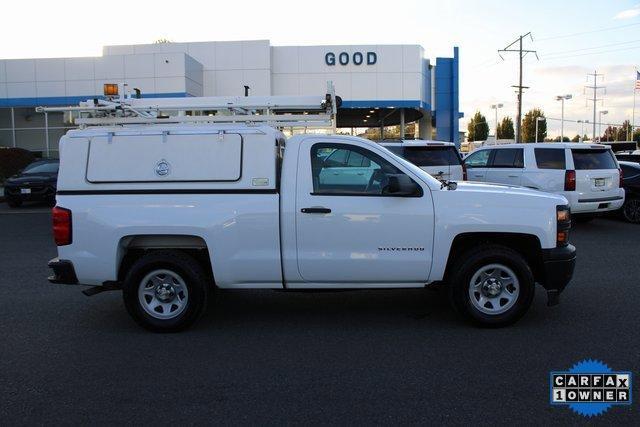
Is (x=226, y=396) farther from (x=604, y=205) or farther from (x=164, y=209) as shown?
(x=604, y=205)

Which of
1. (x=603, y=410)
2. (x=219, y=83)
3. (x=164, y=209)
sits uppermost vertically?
A: (x=219, y=83)

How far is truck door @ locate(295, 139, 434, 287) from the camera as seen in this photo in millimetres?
5367

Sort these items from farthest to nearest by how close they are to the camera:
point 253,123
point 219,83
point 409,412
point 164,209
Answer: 1. point 219,83
2. point 253,123
3. point 164,209
4. point 409,412

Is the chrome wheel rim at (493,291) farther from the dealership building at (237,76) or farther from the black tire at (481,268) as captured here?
the dealership building at (237,76)

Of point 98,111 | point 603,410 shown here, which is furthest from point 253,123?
point 603,410

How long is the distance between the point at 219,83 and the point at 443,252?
83.6 ft

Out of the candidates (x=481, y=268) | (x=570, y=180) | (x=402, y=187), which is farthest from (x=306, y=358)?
(x=570, y=180)

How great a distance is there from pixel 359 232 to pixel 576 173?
7639 mm

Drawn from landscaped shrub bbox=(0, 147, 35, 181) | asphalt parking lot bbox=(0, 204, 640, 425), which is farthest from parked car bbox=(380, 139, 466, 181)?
landscaped shrub bbox=(0, 147, 35, 181)

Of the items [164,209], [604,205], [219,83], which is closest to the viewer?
[164,209]

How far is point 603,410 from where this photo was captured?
12.7 ft

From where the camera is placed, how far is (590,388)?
422 centimetres

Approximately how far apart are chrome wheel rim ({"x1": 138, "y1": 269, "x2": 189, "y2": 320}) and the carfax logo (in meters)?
3.32

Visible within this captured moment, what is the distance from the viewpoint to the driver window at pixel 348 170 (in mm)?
5469
